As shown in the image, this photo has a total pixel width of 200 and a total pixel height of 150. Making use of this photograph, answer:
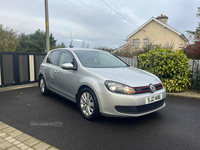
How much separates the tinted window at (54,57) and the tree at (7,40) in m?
22.8

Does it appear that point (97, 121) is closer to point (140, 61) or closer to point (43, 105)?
point (43, 105)

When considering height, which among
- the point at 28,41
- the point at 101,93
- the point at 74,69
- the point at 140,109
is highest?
the point at 28,41

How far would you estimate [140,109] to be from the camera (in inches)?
123

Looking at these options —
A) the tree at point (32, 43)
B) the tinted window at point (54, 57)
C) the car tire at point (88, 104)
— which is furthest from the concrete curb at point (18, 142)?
the tree at point (32, 43)

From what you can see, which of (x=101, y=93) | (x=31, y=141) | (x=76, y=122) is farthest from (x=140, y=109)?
(x=31, y=141)

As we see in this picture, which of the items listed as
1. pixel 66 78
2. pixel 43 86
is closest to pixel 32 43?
pixel 43 86

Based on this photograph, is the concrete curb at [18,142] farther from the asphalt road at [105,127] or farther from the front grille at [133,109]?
the front grille at [133,109]

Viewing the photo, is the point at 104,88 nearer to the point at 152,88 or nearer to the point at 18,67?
the point at 152,88

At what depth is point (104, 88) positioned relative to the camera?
10.3 ft

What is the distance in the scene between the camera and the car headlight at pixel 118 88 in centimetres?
306

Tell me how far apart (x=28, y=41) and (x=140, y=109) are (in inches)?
1178

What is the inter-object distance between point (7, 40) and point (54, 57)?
24.2 meters

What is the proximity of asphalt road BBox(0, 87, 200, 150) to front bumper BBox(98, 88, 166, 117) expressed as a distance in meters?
0.33

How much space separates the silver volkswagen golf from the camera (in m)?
3.07
